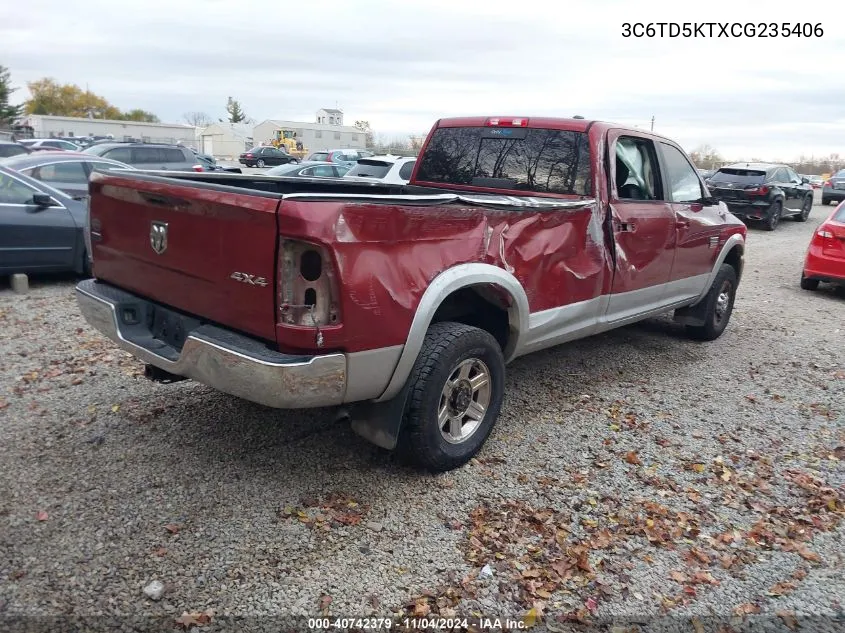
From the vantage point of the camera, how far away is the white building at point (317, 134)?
242 feet

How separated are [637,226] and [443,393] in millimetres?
2286

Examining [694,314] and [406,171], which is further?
[406,171]

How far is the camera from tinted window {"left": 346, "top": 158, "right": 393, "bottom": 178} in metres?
13.8

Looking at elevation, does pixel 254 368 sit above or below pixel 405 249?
below

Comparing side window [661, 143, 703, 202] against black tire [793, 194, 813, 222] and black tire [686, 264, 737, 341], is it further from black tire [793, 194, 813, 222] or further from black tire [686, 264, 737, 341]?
black tire [793, 194, 813, 222]

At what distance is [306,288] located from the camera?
309 cm

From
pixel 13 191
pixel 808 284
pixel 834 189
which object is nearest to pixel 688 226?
pixel 808 284

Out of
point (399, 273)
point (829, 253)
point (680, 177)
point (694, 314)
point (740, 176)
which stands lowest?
point (694, 314)

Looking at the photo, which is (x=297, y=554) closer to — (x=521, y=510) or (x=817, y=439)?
(x=521, y=510)

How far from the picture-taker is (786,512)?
3803 mm

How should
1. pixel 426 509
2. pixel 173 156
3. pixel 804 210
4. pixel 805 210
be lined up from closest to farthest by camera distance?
pixel 426 509
pixel 173 156
pixel 804 210
pixel 805 210

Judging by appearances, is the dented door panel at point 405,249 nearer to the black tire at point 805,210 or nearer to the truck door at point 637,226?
the truck door at point 637,226

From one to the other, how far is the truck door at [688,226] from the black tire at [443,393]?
2598 mm

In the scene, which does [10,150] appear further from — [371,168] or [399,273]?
[399,273]
